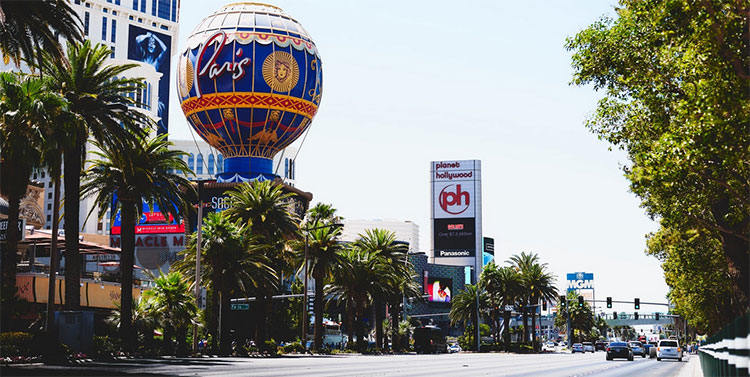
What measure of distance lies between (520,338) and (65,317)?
135134 millimetres

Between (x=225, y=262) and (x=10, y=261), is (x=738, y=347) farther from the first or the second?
(x=225, y=262)

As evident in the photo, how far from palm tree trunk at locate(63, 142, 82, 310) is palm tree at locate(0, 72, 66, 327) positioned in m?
1.46

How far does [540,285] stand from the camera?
103 m

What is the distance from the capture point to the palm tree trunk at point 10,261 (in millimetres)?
32594

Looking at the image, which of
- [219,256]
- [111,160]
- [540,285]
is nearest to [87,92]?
[111,160]

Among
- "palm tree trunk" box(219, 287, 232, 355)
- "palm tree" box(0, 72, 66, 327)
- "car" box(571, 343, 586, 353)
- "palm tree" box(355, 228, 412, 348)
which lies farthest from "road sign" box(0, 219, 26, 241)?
"car" box(571, 343, 586, 353)

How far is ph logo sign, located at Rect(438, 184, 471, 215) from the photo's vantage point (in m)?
176

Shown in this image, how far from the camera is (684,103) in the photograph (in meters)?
16.6

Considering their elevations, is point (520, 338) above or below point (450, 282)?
below

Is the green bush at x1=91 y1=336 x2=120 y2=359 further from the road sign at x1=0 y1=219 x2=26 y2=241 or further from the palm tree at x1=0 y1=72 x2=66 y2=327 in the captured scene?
the road sign at x1=0 y1=219 x2=26 y2=241

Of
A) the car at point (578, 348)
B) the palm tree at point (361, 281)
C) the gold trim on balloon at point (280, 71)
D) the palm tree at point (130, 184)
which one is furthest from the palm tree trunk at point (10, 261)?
the car at point (578, 348)

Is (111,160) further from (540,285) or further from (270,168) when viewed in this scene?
(540,285)

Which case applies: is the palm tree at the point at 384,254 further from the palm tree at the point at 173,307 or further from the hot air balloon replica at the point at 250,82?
the palm tree at the point at 173,307

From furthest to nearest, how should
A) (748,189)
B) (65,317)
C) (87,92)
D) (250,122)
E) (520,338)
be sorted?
1. (520,338)
2. (250,122)
3. (87,92)
4. (65,317)
5. (748,189)
